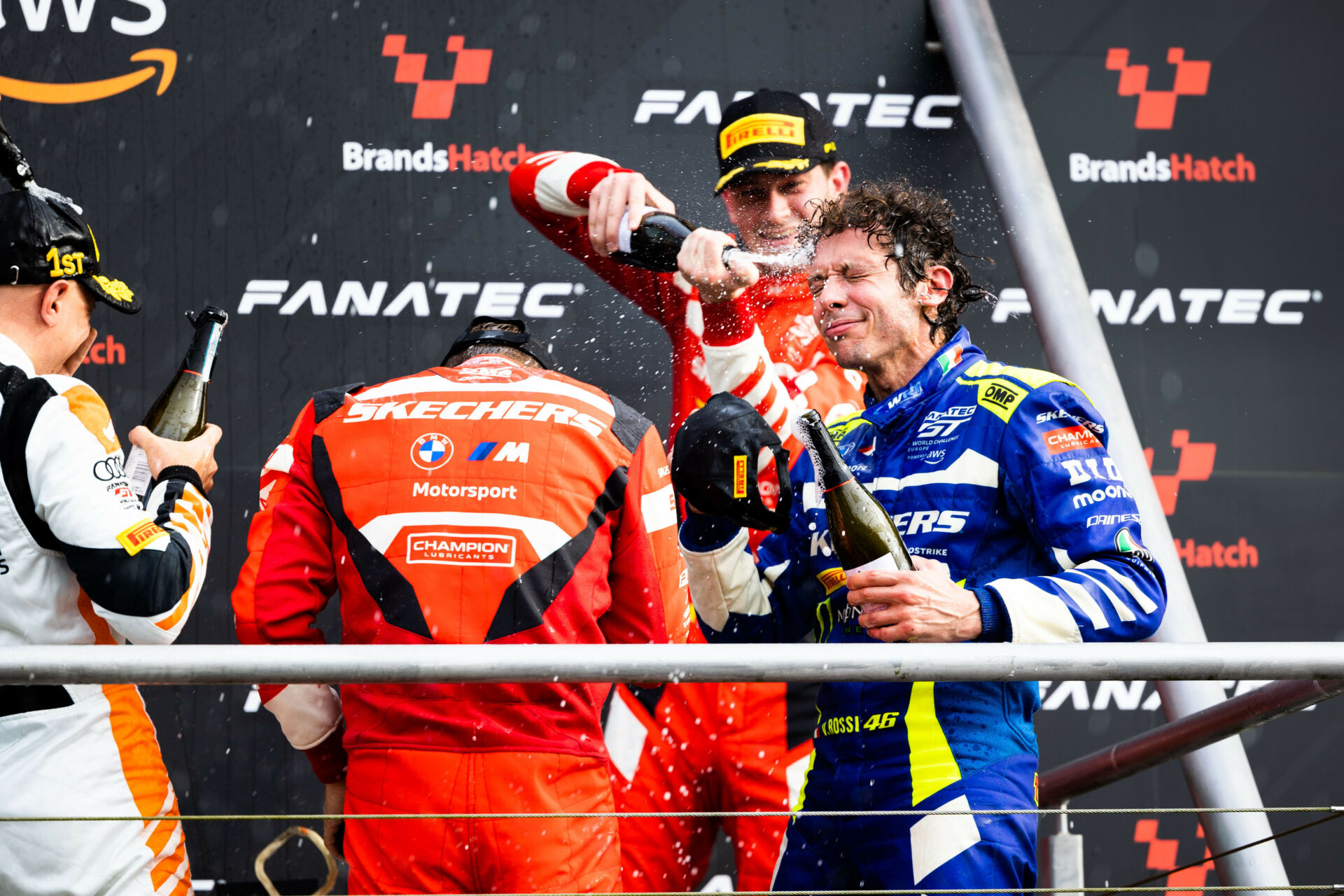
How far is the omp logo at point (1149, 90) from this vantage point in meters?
3.29

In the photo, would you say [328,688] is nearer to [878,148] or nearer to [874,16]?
[878,148]

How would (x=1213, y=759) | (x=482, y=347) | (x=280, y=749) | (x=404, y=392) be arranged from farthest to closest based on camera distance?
(x=280, y=749), (x=1213, y=759), (x=482, y=347), (x=404, y=392)

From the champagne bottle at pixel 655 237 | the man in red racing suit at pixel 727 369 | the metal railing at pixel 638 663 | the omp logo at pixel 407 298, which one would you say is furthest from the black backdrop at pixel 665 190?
the metal railing at pixel 638 663

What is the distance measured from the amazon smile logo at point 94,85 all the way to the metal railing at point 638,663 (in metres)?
2.47

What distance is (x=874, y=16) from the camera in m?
3.27

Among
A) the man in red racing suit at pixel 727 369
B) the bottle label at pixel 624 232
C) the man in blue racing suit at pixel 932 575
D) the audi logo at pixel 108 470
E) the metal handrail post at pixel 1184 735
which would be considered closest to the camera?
the man in blue racing suit at pixel 932 575

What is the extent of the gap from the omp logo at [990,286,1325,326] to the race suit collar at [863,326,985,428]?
1688mm

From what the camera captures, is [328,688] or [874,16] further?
[874,16]

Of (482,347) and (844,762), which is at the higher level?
(482,347)

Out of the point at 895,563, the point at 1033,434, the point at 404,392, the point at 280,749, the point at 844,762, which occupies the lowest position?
the point at 844,762

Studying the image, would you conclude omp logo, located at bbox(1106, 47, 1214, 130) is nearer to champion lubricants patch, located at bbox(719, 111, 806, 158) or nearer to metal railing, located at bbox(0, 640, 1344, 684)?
champion lubricants patch, located at bbox(719, 111, 806, 158)

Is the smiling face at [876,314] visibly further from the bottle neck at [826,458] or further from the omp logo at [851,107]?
the omp logo at [851,107]

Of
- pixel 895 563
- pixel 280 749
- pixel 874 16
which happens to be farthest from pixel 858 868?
pixel 874 16

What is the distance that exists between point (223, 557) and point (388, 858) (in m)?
1.45
